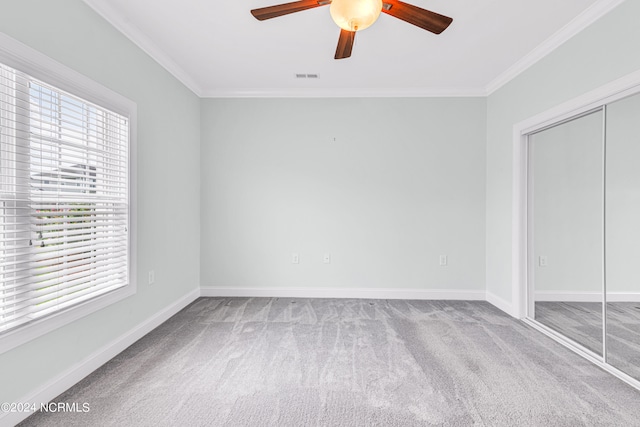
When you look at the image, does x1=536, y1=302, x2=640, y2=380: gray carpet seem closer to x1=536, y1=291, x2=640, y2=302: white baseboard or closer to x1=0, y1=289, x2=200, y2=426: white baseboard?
x1=536, y1=291, x2=640, y2=302: white baseboard

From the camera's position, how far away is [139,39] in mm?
2424

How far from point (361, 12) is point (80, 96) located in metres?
1.93

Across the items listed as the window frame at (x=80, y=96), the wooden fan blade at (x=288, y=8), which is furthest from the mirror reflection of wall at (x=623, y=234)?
the window frame at (x=80, y=96)

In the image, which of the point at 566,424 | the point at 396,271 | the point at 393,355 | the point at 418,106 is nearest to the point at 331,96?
the point at 418,106

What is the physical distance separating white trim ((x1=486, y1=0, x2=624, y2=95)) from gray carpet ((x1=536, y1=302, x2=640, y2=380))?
2115 mm

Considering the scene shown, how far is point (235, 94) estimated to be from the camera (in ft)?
11.9

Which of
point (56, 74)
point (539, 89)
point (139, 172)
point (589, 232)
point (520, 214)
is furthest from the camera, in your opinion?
point (520, 214)

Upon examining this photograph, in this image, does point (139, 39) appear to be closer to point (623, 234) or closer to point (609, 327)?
point (623, 234)

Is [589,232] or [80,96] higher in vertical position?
[80,96]

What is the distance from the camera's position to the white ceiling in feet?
6.95

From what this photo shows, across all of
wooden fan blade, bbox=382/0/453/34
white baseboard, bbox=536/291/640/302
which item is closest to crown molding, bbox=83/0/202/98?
wooden fan blade, bbox=382/0/453/34

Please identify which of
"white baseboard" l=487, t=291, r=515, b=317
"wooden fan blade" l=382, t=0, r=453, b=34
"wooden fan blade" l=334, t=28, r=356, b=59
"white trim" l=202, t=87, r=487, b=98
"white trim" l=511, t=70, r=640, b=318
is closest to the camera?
"wooden fan blade" l=382, t=0, r=453, b=34

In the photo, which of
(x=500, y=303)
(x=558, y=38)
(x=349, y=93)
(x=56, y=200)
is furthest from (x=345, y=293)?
(x=558, y=38)

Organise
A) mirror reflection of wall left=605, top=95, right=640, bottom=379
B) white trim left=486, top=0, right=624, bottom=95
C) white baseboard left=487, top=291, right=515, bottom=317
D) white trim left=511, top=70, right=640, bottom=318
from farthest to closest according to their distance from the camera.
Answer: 1. white baseboard left=487, top=291, right=515, bottom=317
2. white trim left=511, top=70, right=640, bottom=318
3. white trim left=486, top=0, right=624, bottom=95
4. mirror reflection of wall left=605, top=95, right=640, bottom=379
